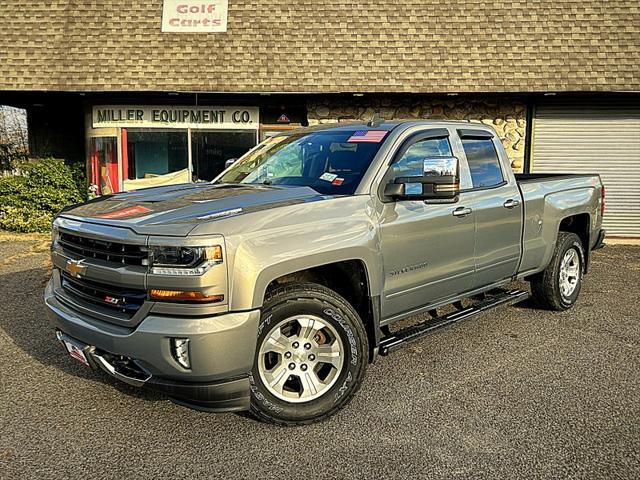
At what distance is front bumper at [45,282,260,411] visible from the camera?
3.08 m

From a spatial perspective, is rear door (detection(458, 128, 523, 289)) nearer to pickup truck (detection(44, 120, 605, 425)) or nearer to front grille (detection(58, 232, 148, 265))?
pickup truck (detection(44, 120, 605, 425))

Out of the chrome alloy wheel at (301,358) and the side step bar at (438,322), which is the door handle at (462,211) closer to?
the side step bar at (438,322)

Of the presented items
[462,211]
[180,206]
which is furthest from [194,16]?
[180,206]

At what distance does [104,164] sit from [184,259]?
33.1 ft

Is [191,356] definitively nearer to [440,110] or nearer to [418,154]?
[418,154]

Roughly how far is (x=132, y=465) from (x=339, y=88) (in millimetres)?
9069

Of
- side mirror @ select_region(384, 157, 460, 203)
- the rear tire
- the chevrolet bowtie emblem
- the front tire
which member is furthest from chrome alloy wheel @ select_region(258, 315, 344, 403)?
the rear tire

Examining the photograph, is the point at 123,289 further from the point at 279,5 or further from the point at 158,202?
the point at 279,5

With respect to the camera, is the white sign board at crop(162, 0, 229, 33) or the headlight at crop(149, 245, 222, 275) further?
the white sign board at crop(162, 0, 229, 33)

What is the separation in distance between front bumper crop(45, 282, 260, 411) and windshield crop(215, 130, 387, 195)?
4.46ft

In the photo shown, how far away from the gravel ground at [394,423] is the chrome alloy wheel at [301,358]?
→ 252mm

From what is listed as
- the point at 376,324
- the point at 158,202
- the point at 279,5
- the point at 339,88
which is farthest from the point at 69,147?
the point at 376,324

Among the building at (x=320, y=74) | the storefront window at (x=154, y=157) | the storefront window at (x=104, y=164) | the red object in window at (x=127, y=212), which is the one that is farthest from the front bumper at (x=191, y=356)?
the storefront window at (x=104, y=164)

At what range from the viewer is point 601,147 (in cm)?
1172
